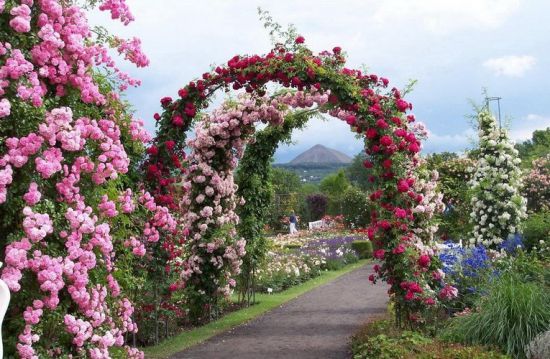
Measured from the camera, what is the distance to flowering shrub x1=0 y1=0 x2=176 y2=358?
455 centimetres

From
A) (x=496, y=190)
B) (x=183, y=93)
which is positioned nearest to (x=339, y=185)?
(x=496, y=190)

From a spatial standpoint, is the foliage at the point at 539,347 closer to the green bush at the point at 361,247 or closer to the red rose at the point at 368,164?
the red rose at the point at 368,164

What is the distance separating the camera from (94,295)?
16.6 ft

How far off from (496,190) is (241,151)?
5.00 metres

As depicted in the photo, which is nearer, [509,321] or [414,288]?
[509,321]

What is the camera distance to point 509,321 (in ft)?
20.5

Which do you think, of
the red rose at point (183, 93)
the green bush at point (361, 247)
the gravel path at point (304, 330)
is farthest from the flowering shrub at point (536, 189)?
the red rose at point (183, 93)

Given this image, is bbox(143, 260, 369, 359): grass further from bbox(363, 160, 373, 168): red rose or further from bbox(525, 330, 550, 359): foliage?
bbox(525, 330, 550, 359): foliage

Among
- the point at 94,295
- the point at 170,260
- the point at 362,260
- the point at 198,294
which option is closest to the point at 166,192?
the point at 170,260

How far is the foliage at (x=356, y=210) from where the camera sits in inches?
1112

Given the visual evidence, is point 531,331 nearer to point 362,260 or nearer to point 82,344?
point 82,344

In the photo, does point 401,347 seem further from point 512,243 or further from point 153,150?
point 512,243

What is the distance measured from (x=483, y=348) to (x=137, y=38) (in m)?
4.40

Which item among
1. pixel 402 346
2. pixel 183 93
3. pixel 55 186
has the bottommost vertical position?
pixel 402 346
